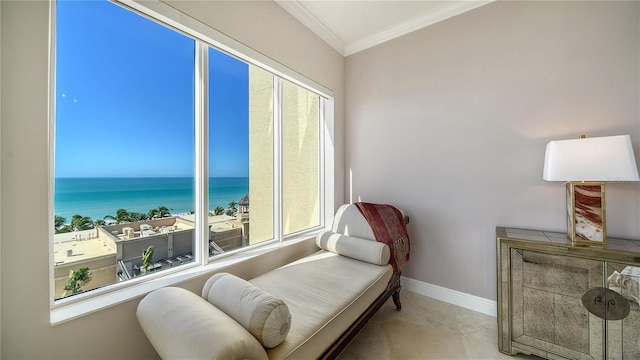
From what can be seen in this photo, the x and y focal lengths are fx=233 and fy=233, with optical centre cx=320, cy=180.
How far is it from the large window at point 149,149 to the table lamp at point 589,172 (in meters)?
2.14

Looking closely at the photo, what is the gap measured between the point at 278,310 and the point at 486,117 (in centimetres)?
227

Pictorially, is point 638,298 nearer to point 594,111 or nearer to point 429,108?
point 594,111

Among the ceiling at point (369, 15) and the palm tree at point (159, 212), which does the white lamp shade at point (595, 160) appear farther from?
the palm tree at point (159, 212)

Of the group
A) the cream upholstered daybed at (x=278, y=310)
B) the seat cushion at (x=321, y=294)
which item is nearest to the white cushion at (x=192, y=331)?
the cream upholstered daybed at (x=278, y=310)

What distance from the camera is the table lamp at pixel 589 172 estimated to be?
52.3 inches

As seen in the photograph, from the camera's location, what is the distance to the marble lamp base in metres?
1.44

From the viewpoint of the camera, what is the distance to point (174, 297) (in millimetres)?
1048

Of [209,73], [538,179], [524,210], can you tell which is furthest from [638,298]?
[209,73]

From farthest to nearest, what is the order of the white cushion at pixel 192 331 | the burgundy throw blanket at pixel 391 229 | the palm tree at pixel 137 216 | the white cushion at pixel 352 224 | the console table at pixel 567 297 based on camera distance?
the white cushion at pixel 352 224 → the burgundy throw blanket at pixel 391 229 → the palm tree at pixel 137 216 → the console table at pixel 567 297 → the white cushion at pixel 192 331

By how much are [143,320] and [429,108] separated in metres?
2.66

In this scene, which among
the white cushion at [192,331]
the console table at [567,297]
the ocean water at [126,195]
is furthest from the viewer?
the console table at [567,297]

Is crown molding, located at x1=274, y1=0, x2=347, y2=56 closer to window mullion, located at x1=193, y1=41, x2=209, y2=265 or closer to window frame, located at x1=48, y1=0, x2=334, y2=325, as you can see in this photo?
window frame, located at x1=48, y1=0, x2=334, y2=325

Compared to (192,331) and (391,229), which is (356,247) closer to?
(391,229)

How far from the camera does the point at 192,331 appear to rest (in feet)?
2.78
